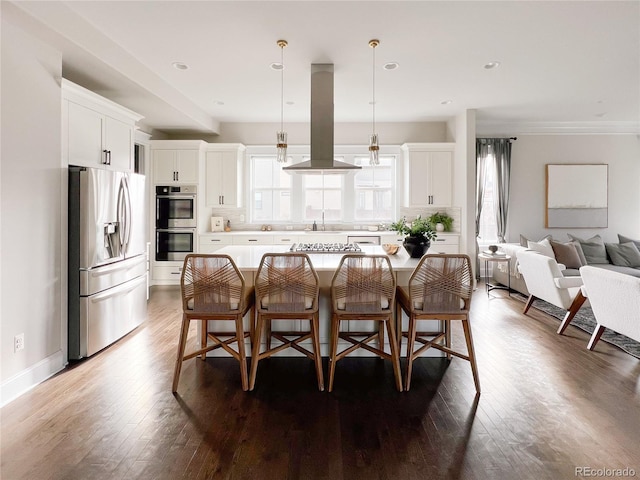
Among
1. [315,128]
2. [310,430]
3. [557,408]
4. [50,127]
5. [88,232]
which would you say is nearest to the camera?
[310,430]

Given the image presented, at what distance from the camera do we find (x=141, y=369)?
3002 millimetres

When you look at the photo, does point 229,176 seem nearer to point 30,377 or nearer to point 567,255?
point 30,377

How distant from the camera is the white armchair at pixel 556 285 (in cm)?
391

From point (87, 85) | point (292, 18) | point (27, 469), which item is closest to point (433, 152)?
point (292, 18)

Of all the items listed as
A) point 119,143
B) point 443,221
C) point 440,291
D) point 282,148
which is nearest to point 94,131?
point 119,143

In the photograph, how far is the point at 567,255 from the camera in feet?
17.8

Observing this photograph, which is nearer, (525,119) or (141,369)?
(141,369)

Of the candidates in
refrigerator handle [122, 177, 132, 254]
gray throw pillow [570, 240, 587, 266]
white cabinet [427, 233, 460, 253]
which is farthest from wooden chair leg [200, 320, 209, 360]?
gray throw pillow [570, 240, 587, 266]

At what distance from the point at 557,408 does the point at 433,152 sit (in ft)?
15.5

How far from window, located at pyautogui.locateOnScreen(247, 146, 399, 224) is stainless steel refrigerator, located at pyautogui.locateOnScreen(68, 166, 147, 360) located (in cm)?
314

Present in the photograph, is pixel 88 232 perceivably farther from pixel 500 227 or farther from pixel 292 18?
pixel 500 227

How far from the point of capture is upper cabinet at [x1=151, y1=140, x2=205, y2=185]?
Result: 6.10 metres

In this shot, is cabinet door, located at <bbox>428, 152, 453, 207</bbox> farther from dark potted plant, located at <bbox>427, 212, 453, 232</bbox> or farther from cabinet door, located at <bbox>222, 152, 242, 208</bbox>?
cabinet door, located at <bbox>222, 152, 242, 208</bbox>

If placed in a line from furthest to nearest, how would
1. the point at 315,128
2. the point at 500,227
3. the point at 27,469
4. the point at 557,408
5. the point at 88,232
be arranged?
the point at 500,227
the point at 315,128
the point at 88,232
the point at 557,408
the point at 27,469
